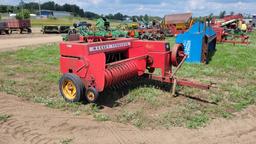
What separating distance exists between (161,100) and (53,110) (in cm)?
212

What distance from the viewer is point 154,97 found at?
18.7 feet

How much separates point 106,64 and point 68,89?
102cm

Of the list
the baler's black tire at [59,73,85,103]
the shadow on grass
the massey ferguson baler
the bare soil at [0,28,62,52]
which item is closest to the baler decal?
the massey ferguson baler

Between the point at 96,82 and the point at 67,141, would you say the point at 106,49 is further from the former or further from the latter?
the point at 67,141

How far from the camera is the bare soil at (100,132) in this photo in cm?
390

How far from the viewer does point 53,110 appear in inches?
198

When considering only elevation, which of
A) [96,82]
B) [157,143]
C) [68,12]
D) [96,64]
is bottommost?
[157,143]

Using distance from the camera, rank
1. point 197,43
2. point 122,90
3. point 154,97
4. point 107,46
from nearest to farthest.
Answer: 1. point 107,46
2. point 154,97
3. point 122,90
4. point 197,43

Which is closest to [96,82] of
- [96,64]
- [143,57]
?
[96,64]

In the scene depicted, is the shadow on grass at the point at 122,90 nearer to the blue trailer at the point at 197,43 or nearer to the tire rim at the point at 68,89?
the tire rim at the point at 68,89

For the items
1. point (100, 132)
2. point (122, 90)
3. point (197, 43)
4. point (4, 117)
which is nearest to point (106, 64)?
point (122, 90)

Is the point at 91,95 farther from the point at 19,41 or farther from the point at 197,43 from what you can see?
the point at 19,41

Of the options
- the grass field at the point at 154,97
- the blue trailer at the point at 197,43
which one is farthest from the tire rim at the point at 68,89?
the blue trailer at the point at 197,43

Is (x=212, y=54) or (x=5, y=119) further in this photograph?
(x=212, y=54)
